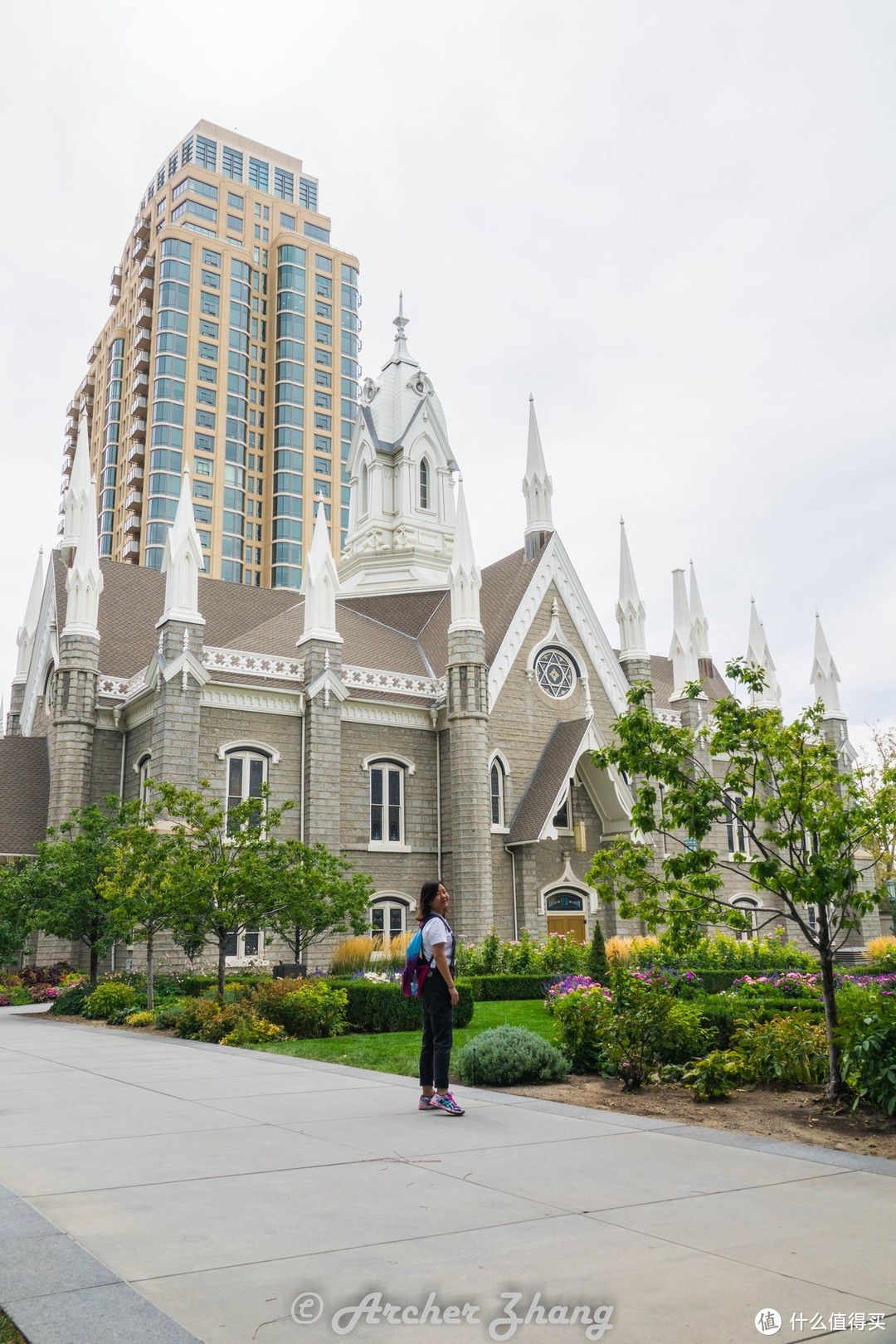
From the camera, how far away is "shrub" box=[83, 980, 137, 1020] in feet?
65.4

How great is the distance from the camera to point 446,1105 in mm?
8586

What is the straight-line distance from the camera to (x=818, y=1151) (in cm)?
725

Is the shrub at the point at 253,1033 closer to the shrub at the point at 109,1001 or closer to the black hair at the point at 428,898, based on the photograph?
the shrub at the point at 109,1001

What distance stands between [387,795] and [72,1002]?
38.2 feet

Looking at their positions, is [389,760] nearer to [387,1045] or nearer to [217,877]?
[217,877]

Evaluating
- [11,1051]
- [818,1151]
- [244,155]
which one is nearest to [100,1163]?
[818,1151]

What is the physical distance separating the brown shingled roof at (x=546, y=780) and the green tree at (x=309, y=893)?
29.8 ft

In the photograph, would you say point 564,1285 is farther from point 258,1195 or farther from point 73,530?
point 73,530

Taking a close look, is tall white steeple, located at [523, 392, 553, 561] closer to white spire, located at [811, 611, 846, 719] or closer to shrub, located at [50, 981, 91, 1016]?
white spire, located at [811, 611, 846, 719]

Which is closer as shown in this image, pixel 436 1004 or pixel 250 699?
pixel 436 1004

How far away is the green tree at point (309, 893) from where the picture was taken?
19516 mm

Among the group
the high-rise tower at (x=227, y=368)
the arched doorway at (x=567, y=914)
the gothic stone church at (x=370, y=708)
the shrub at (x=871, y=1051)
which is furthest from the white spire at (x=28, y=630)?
the high-rise tower at (x=227, y=368)

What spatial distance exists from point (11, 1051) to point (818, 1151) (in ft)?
37.0
